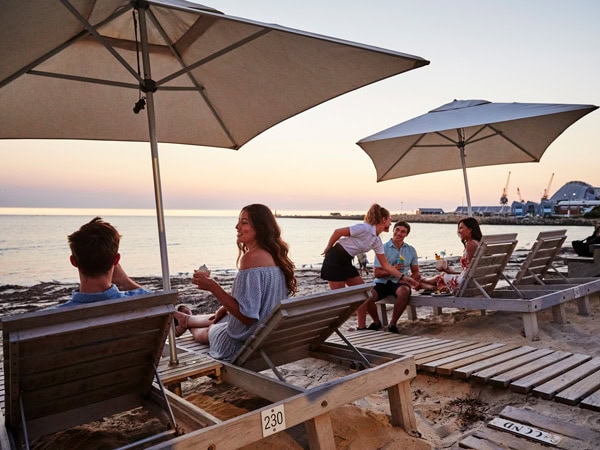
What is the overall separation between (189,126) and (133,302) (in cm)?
320

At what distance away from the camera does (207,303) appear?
33.0 feet

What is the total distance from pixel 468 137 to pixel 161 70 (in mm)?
5874

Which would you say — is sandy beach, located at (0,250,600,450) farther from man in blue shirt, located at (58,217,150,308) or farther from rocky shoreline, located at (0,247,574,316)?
rocky shoreline, located at (0,247,574,316)

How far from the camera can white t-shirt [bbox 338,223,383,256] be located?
542 cm

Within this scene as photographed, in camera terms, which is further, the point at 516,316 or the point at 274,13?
the point at 274,13

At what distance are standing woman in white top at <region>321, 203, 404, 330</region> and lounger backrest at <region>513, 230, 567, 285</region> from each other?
1715mm

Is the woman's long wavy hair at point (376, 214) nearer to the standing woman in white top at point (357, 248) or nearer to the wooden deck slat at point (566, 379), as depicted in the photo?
the standing woman in white top at point (357, 248)

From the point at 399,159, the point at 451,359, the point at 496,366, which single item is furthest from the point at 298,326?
the point at 399,159

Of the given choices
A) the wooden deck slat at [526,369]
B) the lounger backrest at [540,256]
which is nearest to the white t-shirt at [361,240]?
the lounger backrest at [540,256]

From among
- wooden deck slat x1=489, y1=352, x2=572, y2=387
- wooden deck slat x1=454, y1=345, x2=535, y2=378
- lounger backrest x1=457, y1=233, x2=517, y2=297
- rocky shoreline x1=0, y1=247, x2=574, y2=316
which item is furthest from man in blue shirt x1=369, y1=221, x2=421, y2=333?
rocky shoreline x1=0, y1=247, x2=574, y2=316

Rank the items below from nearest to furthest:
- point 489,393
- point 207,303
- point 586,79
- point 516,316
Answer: point 489,393 < point 516,316 < point 207,303 < point 586,79

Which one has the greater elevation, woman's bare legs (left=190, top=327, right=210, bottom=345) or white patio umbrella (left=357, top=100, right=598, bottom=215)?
white patio umbrella (left=357, top=100, right=598, bottom=215)

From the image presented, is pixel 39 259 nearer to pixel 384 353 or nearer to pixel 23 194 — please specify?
pixel 384 353

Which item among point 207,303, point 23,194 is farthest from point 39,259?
point 23,194
